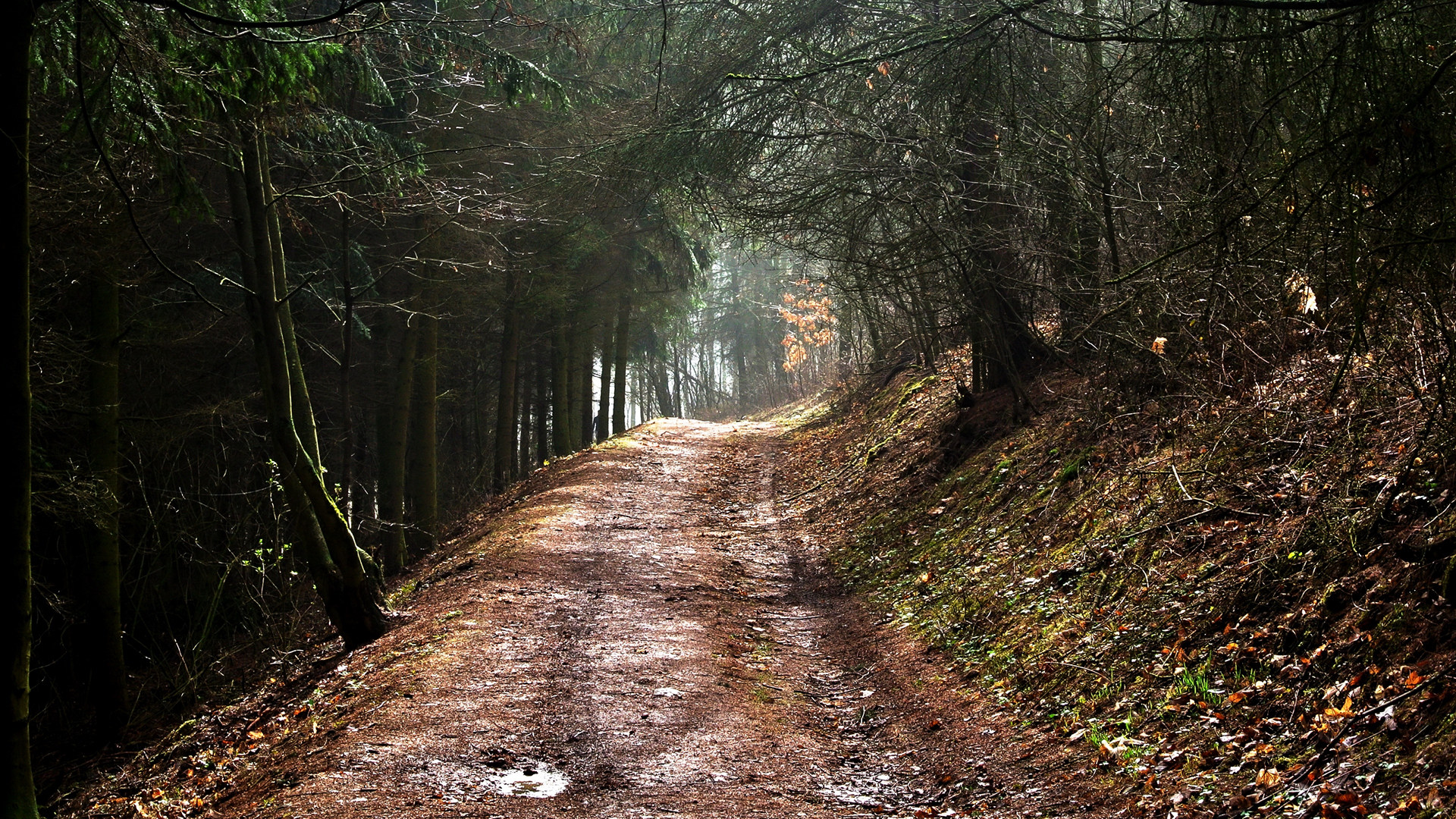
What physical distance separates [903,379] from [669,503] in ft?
20.0

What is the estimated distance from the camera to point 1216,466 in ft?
22.0

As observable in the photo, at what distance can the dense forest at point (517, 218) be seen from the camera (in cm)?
416

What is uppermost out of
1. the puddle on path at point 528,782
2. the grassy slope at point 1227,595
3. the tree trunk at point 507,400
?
the tree trunk at point 507,400

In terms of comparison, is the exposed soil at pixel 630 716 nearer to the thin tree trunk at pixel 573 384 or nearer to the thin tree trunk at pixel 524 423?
the thin tree trunk at pixel 573 384

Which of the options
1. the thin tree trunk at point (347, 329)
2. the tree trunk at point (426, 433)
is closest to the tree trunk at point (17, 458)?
the thin tree trunk at point (347, 329)

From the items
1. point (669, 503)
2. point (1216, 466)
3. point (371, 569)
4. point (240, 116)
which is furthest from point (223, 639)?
point (1216, 466)

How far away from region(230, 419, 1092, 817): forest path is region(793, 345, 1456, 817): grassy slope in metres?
0.50

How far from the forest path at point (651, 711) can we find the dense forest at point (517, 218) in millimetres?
1529

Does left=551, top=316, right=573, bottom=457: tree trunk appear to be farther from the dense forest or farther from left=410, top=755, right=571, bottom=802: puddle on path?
left=410, top=755, right=571, bottom=802: puddle on path

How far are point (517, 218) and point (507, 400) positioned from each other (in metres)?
7.78

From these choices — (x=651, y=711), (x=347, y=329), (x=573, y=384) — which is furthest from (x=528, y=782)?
(x=573, y=384)

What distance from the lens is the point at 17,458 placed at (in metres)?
4.12

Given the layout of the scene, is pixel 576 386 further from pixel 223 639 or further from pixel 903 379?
pixel 223 639

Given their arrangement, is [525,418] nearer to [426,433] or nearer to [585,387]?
[585,387]
